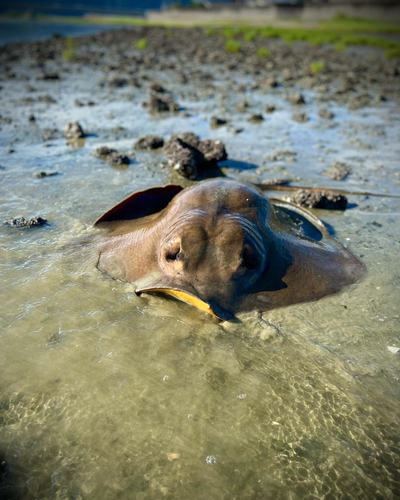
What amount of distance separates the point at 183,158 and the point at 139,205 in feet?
6.07

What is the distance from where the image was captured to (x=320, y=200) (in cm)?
528

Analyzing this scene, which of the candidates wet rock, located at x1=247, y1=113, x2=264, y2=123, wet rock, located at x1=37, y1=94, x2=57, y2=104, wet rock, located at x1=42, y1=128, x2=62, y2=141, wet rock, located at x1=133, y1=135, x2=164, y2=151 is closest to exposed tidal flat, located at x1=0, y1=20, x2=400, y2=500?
wet rock, located at x1=133, y1=135, x2=164, y2=151

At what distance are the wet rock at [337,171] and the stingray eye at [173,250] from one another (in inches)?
158

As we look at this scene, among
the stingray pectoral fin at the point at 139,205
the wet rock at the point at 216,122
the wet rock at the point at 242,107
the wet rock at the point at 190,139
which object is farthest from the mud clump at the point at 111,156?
the wet rock at the point at 242,107

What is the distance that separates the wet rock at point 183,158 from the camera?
593 centimetres

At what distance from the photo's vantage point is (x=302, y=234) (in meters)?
4.33

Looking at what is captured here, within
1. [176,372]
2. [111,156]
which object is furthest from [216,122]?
[176,372]

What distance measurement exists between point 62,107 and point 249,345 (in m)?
9.52

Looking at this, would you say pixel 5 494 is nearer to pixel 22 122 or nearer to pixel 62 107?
pixel 22 122

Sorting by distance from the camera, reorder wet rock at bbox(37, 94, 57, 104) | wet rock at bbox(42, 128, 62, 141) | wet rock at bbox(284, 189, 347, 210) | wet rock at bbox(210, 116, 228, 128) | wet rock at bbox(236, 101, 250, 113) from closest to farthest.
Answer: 1. wet rock at bbox(284, 189, 347, 210)
2. wet rock at bbox(42, 128, 62, 141)
3. wet rock at bbox(210, 116, 228, 128)
4. wet rock at bbox(236, 101, 250, 113)
5. wet rock at bbox(37, 94, 57, 104)

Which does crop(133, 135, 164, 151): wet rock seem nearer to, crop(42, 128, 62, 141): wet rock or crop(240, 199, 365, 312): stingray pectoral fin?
crop(42, 128, 62, 141): wet rock

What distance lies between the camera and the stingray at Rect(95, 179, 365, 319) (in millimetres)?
3080

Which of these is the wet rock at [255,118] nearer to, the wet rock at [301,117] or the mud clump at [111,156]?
the wet rock at [301,117]

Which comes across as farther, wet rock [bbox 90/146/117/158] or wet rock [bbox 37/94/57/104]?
wet rock [bbox 37/94/57/104]
